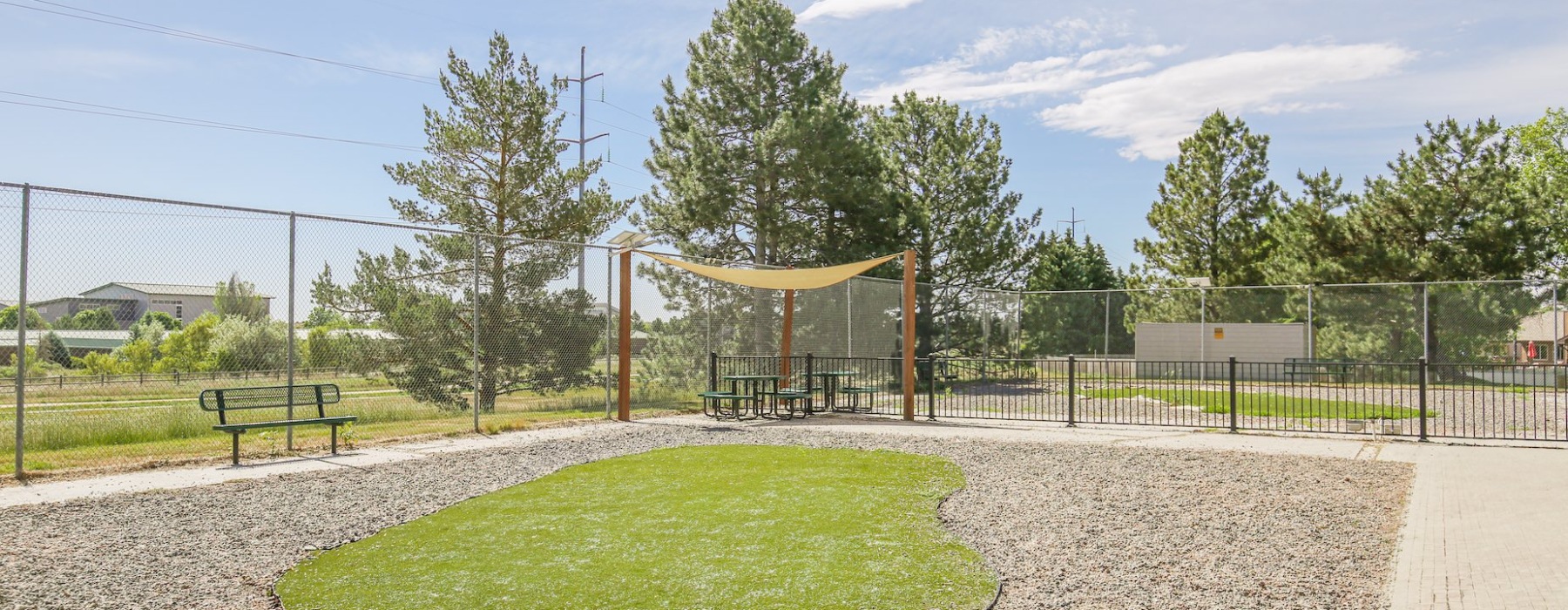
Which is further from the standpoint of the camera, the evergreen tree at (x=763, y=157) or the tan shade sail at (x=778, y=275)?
the evergreen tree at (x=763, y=157)

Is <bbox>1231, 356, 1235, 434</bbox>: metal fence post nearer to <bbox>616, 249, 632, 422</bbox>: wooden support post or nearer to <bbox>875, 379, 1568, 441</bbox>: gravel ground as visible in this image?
<bbox>875, 379, 1568, 441</bbox>: gravel ground

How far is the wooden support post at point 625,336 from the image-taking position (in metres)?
13.7

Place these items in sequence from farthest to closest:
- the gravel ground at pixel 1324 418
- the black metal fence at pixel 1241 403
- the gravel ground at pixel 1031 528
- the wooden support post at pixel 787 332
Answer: the wooden support post at pixel 787 332
the black metal fence at pixel 1241 403
the gravel ground at pixel 1324 418
the gravel ground at pixel 1031 528

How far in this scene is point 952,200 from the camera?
2642cm

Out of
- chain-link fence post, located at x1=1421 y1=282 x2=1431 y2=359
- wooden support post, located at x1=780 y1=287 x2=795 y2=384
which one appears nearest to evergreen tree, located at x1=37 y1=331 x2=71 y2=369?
wooden support post, located at x1=780 y1=287 x2=795 y2=384

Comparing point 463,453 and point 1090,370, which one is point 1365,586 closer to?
point 463,453

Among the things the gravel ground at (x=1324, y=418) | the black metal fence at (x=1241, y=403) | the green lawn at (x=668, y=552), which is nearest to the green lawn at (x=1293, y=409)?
the black metal fence at (x=1241, y=403)

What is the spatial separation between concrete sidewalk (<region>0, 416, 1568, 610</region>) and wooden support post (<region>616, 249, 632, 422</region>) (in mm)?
801

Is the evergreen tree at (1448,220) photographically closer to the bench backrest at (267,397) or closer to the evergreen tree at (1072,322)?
the evergreen tree at (1072,322)

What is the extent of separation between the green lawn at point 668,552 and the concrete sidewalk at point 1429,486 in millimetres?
2406

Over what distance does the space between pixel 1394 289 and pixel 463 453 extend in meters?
22.0

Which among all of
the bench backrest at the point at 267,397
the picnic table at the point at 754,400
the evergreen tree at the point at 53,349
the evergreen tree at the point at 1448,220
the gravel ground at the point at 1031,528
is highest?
the evergreen tree at the point at 1448,220

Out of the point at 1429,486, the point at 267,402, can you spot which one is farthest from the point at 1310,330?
the point at 267,402

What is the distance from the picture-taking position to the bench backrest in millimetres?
9156
